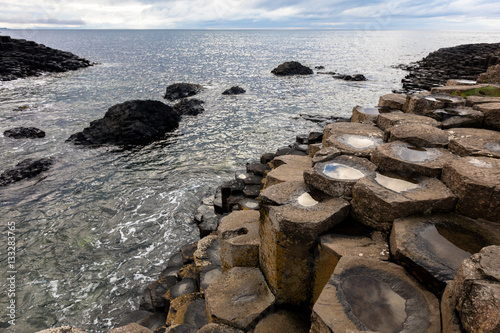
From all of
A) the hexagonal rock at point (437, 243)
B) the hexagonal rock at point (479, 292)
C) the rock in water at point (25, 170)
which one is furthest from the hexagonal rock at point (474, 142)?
the rock in water at point (25, 170)

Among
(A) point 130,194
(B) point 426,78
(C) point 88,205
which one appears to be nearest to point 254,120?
(A) point 130,194

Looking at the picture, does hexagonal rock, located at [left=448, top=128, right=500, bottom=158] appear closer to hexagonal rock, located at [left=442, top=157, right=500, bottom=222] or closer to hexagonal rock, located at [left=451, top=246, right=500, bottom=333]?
hexagonal rock, located at [left=442, top=157, right=500, bottom=222]

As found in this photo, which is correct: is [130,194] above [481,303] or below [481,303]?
below

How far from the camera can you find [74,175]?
12.6 m

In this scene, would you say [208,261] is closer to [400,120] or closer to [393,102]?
[400,120]

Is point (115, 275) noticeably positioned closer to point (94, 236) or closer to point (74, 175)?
point (94, 236)

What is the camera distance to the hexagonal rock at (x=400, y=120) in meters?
6.14

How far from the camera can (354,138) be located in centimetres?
586

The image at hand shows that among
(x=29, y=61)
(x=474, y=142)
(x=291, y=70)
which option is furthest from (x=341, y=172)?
(x=29, y=61)

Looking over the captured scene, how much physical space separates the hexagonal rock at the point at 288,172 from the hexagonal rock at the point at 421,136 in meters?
2.03

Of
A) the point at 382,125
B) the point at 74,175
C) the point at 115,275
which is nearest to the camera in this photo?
the point at 382,125

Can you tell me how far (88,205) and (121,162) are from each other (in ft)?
13.5

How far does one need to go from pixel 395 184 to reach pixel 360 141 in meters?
1.90

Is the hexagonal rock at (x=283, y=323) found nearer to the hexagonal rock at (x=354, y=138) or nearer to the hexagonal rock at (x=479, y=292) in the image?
the hexagonal rock at (x=479, y=292)
